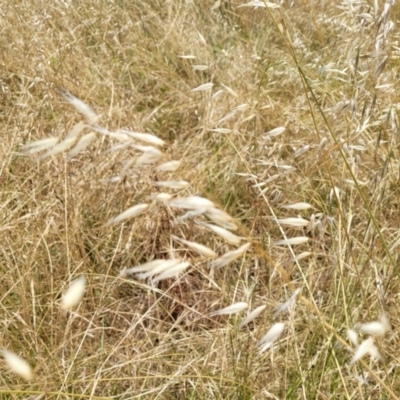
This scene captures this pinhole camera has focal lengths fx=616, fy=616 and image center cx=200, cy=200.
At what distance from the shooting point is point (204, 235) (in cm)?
165

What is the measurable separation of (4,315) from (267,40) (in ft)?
6.79

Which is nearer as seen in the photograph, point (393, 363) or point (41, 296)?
point (393, 363)

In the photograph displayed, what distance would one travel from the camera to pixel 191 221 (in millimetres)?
1615

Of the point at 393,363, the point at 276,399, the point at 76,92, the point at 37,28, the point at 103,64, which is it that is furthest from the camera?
the point at 103,64

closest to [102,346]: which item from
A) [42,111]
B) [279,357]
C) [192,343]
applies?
[192,343]

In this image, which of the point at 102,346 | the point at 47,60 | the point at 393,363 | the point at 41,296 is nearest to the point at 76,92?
the point at 47,60

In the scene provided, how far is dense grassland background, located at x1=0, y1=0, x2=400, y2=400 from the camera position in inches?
45.1

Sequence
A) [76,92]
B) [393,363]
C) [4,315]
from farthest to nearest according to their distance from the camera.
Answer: [76,92] < [4,315] < [393,363]

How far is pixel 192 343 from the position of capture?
4.16ft

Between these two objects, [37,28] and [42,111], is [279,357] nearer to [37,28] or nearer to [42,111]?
[42,111]

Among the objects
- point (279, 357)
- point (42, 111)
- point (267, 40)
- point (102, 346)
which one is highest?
point (42, 111)

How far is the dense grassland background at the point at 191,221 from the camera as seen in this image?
114cm

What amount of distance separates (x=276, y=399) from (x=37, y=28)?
179cm

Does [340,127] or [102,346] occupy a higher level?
[102,346]
